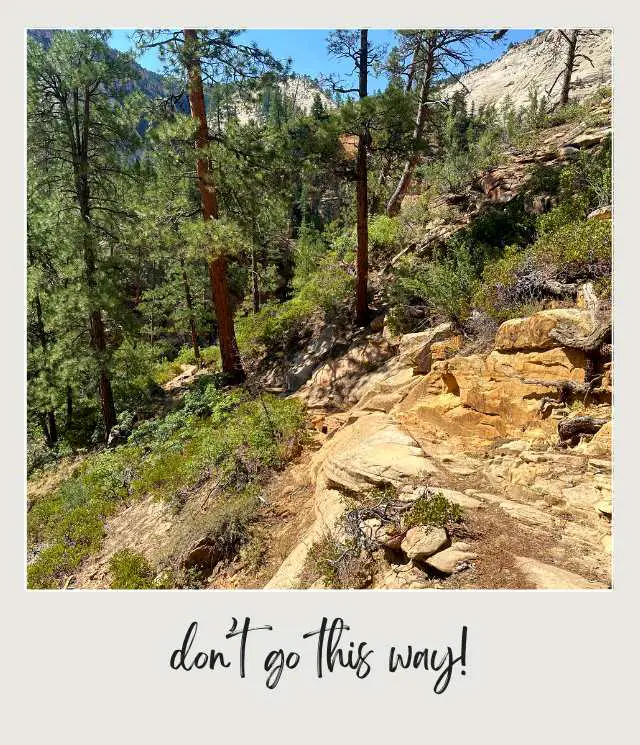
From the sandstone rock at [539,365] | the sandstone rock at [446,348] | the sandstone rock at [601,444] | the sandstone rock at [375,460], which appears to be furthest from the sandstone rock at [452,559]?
the sandstone rock at [446,348]

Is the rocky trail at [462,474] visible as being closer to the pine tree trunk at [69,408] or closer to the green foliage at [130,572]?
the green foliage at [130,572]

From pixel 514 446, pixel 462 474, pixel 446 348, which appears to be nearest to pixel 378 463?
pixel 462 474

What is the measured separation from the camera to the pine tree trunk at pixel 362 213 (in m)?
8.70

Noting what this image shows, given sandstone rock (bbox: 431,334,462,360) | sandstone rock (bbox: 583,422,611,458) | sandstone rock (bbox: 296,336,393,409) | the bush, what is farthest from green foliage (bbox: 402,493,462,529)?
sandstone rock (bbox: 296,336,393,409)

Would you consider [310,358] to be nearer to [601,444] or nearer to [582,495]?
[601,444]

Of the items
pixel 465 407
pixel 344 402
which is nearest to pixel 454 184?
pixel 344 402

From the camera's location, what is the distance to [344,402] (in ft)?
25.0

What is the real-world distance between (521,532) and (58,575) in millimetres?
5847

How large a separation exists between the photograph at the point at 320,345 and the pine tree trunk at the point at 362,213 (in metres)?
0.06

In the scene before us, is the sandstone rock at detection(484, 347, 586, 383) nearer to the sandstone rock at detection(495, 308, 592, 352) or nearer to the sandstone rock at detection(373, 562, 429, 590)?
the sandstone rock at detection(495, 308, 592, 352)

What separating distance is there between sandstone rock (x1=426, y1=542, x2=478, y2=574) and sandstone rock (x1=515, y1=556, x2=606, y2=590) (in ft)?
1.14

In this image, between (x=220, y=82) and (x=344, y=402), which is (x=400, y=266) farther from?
(x=220, y=82)

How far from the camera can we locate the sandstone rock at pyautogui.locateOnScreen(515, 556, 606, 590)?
3.06 meters

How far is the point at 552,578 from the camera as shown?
3070 mm
